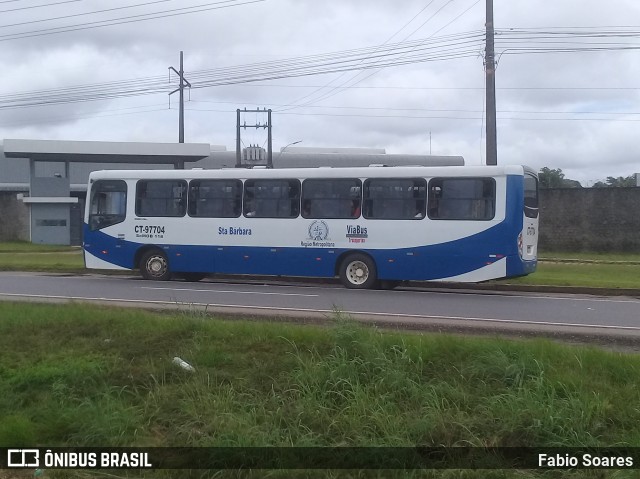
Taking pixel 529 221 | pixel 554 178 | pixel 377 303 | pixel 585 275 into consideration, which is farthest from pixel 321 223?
pixel 554 178

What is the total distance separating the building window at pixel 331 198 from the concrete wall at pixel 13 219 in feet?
92.7

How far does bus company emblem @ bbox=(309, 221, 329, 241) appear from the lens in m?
19.5

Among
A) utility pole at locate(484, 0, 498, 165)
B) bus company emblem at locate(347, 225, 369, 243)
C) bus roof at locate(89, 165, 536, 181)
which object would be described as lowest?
bus company emblem at locate(347, 225, 369, 243)

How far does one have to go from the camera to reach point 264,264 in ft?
66.0

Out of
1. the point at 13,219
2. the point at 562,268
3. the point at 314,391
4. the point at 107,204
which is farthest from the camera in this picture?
the point at 13,219

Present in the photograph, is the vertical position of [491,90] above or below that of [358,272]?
above

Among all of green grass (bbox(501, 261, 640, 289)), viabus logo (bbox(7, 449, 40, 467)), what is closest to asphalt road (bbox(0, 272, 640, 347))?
green grass (bbox(501, 261, 640, 289))

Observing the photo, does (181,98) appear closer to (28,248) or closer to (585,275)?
(28,248)

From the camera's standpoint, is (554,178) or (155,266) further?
(554,178)

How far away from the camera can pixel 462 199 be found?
18.4 metres

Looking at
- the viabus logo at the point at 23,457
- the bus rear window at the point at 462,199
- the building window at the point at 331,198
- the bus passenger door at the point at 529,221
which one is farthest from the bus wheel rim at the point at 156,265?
the viabus logo at the point at 23,457

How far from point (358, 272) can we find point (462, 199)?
296cm

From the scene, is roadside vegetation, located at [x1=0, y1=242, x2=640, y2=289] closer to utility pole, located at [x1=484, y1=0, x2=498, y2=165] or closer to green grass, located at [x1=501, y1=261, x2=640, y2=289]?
green grass, located at [x1=501, y1=261, x2=640, y2=289]

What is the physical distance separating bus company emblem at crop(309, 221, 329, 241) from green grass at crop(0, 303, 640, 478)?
33.9 feet
